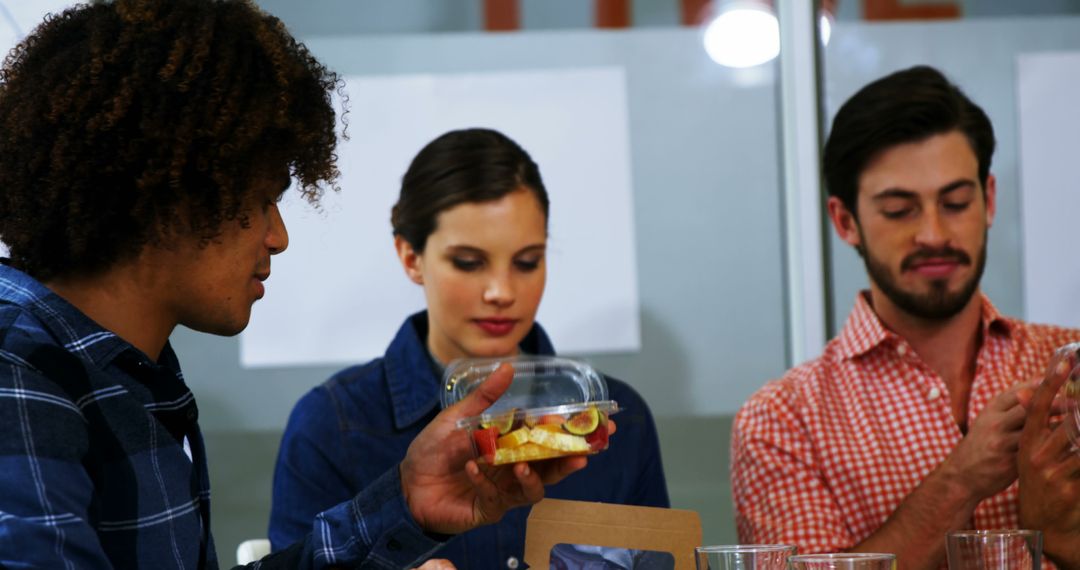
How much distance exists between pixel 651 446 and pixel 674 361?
0.61m

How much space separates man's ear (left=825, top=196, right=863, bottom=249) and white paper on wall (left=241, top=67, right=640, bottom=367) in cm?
54

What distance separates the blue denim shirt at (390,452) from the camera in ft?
6.81

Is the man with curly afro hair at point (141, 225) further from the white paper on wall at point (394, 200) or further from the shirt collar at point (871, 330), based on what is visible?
the white paper on wall at point (394, 200)

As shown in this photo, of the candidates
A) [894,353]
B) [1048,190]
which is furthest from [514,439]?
[1048,190]

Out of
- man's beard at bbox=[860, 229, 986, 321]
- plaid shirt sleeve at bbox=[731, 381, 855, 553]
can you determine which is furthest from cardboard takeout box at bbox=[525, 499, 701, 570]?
man's beard at bbox=[860, 229, 986, 321]

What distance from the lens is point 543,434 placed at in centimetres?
136

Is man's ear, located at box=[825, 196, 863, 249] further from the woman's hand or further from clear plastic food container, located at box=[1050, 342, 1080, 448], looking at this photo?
the woman's hand

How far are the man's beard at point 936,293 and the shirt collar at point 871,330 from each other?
6 cm

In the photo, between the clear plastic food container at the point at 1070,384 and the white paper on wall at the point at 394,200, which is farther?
the white paper on wall at the point at 394,200

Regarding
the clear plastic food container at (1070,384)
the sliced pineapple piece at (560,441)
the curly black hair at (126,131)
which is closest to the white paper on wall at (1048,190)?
the clear plastic food container at (1070,384)

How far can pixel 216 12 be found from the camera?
1387 millimetres

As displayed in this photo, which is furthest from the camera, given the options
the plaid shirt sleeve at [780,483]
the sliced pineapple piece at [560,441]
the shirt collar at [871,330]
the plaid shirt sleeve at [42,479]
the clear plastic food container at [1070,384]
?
the shirt collar at [871,330]

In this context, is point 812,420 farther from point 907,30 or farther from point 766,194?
point 907,30

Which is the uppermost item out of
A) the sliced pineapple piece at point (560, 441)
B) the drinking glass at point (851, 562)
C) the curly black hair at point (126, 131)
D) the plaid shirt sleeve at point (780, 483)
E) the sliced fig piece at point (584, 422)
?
the curly black hair at point (126, 131)
